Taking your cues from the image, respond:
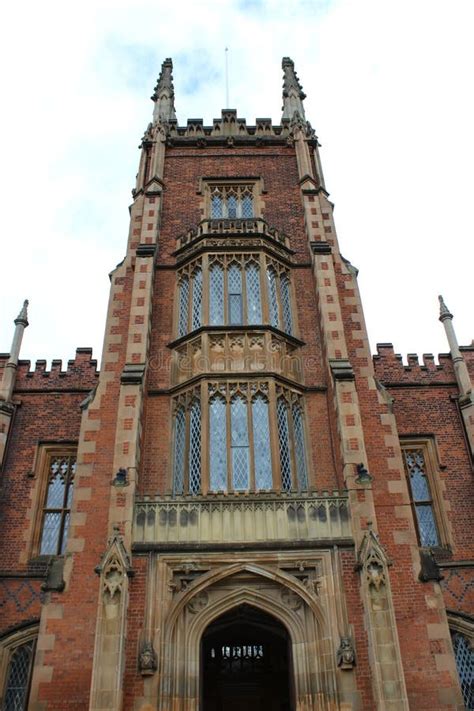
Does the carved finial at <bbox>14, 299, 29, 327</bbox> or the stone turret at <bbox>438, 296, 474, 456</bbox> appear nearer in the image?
the stone turret at <bbox>438, 296, 474, 456</bbox>

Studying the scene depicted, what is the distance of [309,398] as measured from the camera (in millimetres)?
15352

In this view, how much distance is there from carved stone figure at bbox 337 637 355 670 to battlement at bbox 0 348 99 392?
10.1 metres

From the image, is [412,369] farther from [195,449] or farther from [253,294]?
[195,449]

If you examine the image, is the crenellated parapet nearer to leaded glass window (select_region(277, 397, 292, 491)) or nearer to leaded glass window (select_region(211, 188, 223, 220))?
leaded glass window (select_region(277, 397, 292, 491))

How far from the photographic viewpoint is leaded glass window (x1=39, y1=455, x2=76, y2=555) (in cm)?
1584

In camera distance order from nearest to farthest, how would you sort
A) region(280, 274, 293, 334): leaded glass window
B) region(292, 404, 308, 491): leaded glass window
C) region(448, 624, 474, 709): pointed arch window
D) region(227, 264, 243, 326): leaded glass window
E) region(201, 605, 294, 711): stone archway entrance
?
region(292, 404, 308, 491): leaded glass window
region(448, 624, 474, 709): pointed arch window
region(201, 605, 294, 711): stone archway entrance
region(227, 264, 243, 326): leaded glass window
region(280, 274, 293, 334): leaded glass window

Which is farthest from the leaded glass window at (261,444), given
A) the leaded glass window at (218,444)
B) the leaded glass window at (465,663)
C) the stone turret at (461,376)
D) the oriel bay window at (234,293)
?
the stone turret at (461,376)

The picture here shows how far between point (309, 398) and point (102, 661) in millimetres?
7501

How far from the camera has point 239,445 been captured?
14.3m

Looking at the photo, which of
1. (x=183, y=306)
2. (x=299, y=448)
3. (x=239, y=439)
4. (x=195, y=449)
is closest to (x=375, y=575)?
(x=299, y=448)

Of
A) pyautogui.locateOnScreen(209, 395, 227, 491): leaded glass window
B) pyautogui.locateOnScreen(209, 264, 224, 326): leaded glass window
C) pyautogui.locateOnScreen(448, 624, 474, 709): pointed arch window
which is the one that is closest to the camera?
pyautogui.locateOnScreen(209, 395, 227, 491): leaded glass window

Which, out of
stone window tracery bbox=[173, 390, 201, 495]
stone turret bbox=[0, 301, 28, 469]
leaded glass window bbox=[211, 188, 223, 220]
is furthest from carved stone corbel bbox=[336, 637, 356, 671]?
leaded glass window bbox=[211, 188, 223, 220]

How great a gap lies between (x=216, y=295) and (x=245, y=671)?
30.9 ft

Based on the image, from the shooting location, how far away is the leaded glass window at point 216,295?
16.4 metres
